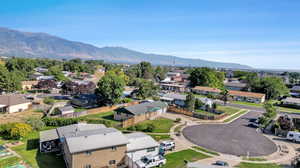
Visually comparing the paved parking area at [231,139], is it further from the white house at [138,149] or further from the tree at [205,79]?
the tree at [205,79]

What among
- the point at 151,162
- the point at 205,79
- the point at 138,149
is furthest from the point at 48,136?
the point at 205,79

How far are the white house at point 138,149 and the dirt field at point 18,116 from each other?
29.8 m

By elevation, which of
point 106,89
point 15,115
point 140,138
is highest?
point 106,89

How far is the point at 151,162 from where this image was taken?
75.7ft

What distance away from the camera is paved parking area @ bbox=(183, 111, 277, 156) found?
97.4ft

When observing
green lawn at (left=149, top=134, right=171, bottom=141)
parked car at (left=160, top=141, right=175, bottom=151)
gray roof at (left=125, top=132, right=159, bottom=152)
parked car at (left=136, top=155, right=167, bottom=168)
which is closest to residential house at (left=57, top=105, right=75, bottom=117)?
green lawn at (left=149, top=134, right=171, bottom=141)

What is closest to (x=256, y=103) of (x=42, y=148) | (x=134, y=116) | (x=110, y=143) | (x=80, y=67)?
(x=134, y=116)

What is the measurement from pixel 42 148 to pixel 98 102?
29.6 meters

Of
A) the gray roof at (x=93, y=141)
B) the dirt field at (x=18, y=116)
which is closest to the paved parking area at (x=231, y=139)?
the gray roof at (x=93, y=141)

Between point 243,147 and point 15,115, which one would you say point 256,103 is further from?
point 15,115

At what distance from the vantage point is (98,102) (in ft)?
184

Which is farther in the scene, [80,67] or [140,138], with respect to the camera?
[80,67]

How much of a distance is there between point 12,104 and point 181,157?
44744 millimetres

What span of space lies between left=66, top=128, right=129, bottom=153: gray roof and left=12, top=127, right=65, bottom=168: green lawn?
3.91 meters
